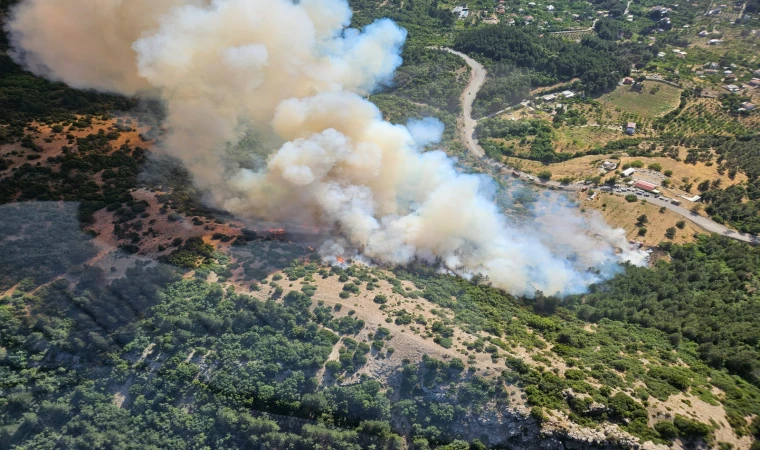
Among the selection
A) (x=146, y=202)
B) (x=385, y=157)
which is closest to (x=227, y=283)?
(x=146, y=202)

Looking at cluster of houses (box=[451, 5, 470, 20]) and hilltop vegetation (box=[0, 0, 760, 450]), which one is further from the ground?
cluster of houses (box=[451, 5, 470, 20])

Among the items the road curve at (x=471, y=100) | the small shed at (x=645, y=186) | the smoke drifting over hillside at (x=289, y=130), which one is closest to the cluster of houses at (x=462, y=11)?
the road curve at (x=471, y=100)

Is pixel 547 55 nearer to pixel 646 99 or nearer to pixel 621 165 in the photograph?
pixel 646 99

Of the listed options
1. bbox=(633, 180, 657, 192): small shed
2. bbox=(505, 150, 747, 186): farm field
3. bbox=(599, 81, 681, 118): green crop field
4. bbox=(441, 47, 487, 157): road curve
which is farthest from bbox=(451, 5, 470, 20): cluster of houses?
bbox=(633, 180, 657, 192): small shed

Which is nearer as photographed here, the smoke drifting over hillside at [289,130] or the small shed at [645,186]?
the smoke drifting over hillside at [289,130]

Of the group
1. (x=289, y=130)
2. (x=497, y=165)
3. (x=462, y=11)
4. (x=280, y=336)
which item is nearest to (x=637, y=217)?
(x=497, y=165)

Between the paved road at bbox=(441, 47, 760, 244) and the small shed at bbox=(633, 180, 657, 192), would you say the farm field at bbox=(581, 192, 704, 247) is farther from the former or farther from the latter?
the small shed at bbox=(633, 180, 657, 192)

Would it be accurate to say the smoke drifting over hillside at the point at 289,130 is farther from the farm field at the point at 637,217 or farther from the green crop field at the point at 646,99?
the green crop field at the point at 646,99
